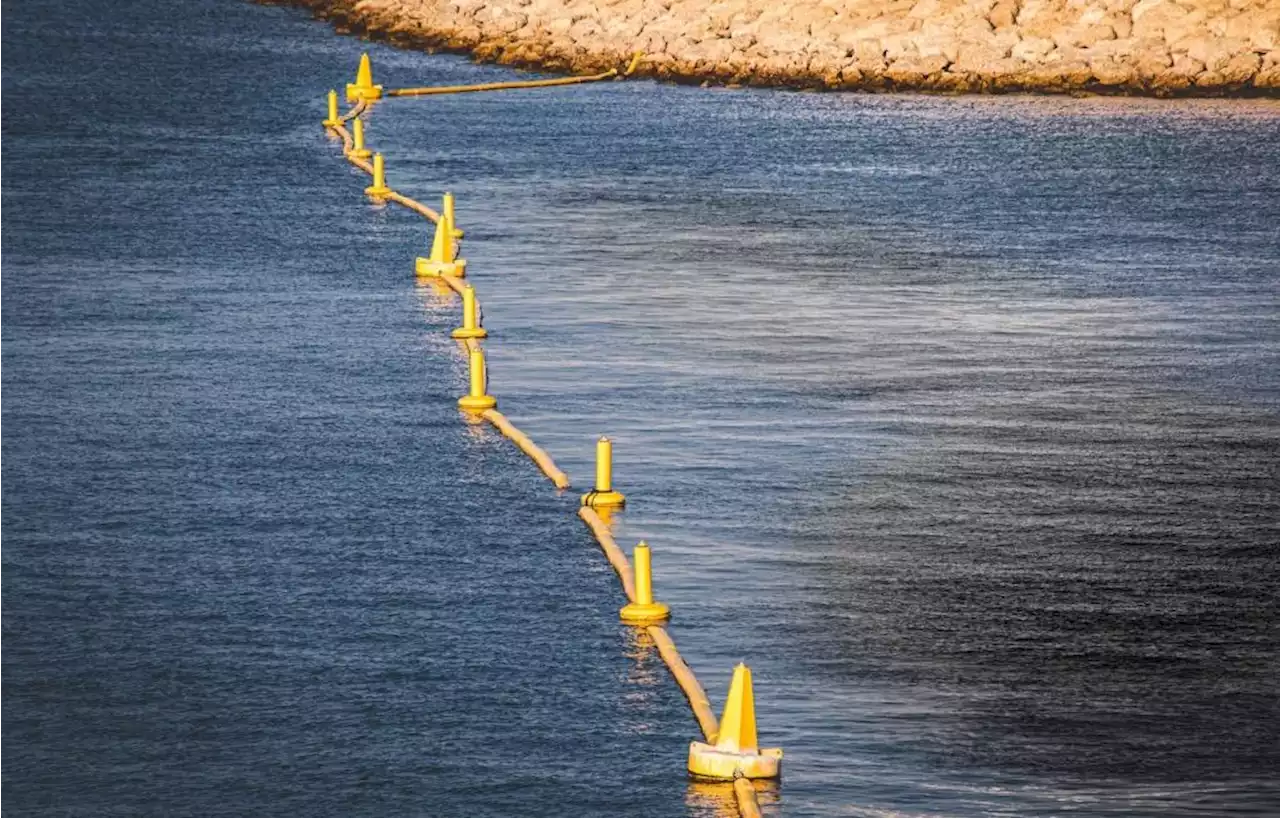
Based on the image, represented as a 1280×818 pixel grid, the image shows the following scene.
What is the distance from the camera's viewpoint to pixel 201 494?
2259 centimetres

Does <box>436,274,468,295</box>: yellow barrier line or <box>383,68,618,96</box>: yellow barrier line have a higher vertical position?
<box>383,68,618,96</box>: yellow barrier line

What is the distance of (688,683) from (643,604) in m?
1.65

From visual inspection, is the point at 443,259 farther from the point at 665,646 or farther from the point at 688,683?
the point at 688,683

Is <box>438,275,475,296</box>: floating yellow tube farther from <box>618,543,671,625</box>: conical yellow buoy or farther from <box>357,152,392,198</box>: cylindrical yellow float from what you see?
<box>618,543,671,625</box>: conical yellow buoy

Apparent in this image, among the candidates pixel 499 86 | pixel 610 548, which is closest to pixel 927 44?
pixel 499 86

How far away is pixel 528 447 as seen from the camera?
24.5m

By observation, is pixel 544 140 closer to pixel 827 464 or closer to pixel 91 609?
pixel 827 464

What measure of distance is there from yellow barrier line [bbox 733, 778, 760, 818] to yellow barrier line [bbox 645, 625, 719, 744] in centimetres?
70

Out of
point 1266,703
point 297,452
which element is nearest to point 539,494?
point 297,452

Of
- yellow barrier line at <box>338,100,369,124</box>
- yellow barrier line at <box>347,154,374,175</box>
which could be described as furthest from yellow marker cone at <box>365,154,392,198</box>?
yellow barrier line at <box>338,100,369,124</box>

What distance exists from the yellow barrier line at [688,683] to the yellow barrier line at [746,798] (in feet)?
2.31

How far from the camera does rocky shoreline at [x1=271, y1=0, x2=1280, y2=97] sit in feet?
206

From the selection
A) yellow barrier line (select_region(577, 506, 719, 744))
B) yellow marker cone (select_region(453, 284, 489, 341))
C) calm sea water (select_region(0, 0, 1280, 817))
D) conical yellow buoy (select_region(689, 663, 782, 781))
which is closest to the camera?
conical yellow buoy (select_region(689, 663, 782, 781))

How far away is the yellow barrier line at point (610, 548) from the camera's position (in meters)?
19.8
